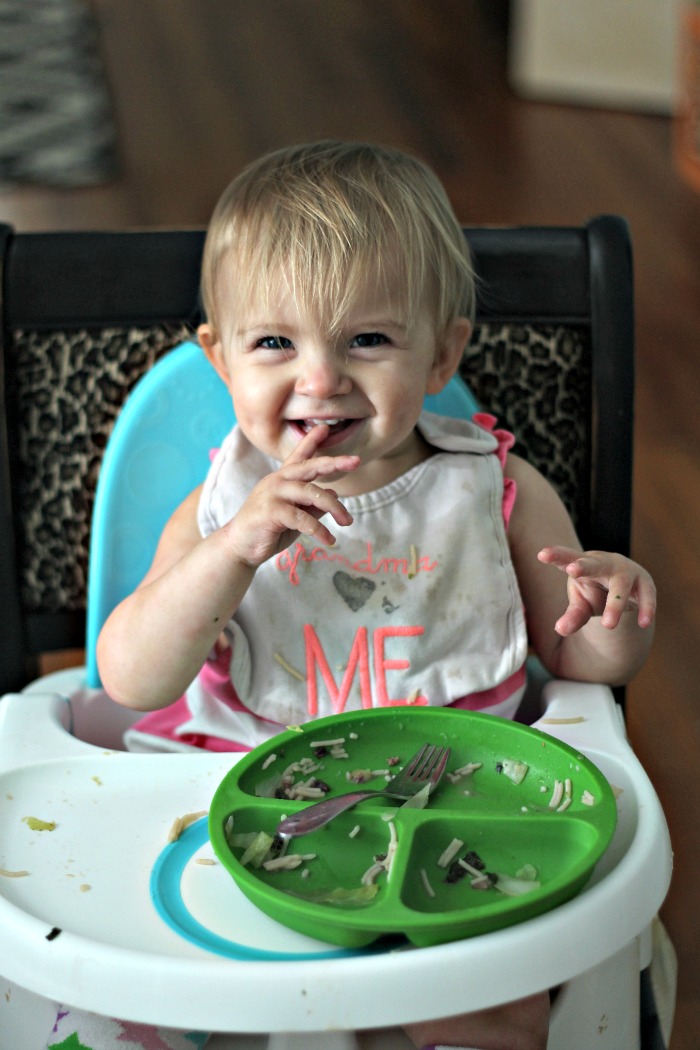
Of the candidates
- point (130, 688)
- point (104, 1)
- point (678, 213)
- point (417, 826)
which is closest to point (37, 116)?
point (104, 1)

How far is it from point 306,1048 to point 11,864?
231mm

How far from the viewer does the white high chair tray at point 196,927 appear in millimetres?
757

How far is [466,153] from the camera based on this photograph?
13.1ft

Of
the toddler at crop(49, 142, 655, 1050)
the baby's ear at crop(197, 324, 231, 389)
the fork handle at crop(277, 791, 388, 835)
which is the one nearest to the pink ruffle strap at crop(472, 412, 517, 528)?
the toddler at crop(49, 142, 655, 1050)

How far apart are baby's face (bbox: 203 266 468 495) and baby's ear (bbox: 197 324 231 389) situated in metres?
0.05

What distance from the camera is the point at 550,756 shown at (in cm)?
94

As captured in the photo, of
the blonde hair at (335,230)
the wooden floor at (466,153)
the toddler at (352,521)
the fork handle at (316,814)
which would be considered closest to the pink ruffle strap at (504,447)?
the toddler at (352,521)

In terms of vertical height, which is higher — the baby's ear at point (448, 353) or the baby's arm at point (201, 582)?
the baby's ear at point (448, 353)

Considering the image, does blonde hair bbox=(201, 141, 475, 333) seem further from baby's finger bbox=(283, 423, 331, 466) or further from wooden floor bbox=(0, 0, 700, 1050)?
wooden floor bbox=(0, 0, 700, 1050)

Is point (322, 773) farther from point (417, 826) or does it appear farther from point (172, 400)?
point (172, 400)

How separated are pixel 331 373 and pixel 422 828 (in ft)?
1.14

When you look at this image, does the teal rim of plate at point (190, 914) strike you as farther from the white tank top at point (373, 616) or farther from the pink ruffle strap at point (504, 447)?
the pink ruffle strap at point (504, 447)

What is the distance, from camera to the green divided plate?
78cm

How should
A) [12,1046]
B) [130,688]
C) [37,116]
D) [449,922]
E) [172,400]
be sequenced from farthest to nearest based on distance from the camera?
[37,116] < [172,400] < [130,688] < [12,1046] < [449,922]
